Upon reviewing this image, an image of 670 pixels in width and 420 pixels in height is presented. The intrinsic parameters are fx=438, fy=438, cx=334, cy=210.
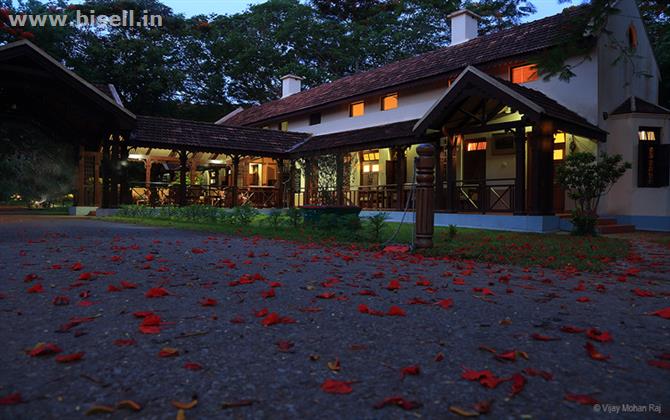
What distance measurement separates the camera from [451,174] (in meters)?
14.6

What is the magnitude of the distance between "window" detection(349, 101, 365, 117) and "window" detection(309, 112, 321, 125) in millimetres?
2467

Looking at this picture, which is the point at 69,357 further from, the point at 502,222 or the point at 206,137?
the point at 206,137

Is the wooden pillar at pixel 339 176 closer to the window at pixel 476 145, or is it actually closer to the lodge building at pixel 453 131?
the lodge building at pixel 453 131

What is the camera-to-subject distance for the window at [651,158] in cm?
1377

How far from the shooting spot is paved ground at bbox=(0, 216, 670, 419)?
179 centimetres

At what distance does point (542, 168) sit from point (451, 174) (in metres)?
2.99

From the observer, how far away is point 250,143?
21.2 m

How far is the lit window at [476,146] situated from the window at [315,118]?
9.54 meters

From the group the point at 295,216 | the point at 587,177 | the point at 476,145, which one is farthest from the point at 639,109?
the point at 295,216

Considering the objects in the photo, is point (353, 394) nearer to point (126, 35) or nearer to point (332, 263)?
point (332, 263)

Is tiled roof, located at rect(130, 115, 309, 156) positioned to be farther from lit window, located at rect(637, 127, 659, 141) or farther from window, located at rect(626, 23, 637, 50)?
Answer: window, located at rect(626, 23, 637, 50)

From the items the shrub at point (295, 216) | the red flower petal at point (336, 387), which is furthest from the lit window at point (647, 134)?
the red flower petal at point (336, 387)

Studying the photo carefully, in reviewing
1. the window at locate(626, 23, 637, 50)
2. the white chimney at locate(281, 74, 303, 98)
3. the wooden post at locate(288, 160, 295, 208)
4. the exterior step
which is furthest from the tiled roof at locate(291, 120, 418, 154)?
the white chimney at locate(281, 74, 303, 98)

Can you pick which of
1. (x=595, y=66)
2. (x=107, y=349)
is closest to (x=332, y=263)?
(x=107, y=349)
